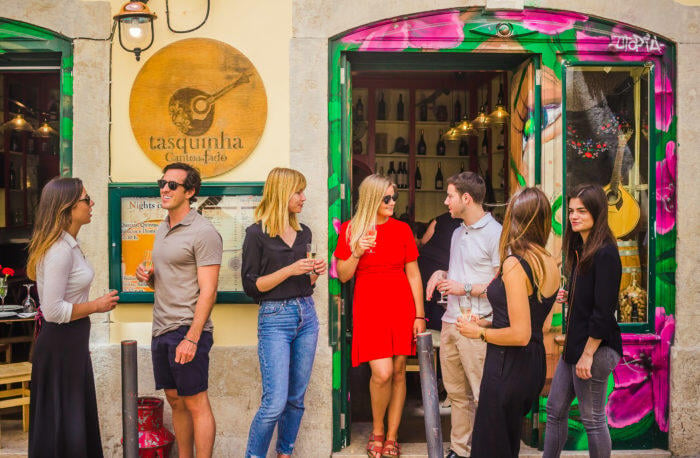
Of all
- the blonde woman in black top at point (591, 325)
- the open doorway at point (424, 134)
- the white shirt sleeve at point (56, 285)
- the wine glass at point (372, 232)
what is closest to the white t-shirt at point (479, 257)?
the wine glass at point (372, 232)

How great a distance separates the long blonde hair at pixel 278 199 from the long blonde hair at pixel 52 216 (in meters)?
1.08

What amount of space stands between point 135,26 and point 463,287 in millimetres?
2835

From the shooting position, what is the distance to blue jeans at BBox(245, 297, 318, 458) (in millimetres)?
4188

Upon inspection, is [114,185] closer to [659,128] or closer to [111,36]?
[111,36]

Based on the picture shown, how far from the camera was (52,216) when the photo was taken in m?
3.79

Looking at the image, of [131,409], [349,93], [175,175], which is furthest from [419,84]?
[131,409]

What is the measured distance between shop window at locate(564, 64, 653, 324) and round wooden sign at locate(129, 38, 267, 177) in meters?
2.46

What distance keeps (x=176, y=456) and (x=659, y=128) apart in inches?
164

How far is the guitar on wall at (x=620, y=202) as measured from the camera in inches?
201

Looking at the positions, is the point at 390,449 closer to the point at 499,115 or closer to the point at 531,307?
the point at 531,307

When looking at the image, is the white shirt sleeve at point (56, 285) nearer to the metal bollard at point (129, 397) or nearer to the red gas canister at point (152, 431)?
the metal bollard at point (129, 397)

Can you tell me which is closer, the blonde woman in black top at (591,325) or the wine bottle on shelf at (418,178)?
the blonde woman in black top at (591,325)

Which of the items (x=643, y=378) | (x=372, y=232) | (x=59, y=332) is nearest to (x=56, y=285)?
(x=59, y=332)

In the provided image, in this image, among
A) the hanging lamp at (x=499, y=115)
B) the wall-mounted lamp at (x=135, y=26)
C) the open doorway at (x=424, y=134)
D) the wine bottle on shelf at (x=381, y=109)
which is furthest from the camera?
the wine bottle on shelf at (x=381, y=109)
